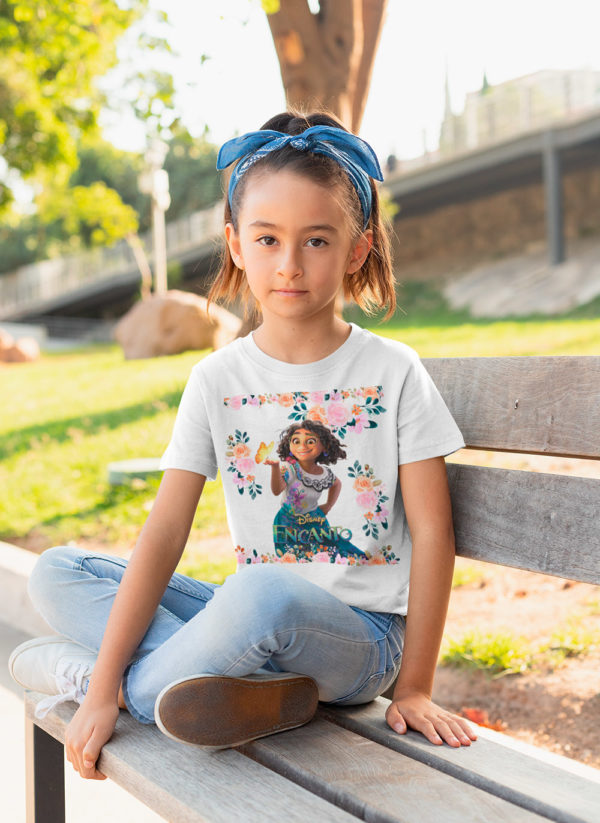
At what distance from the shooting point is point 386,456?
178cm

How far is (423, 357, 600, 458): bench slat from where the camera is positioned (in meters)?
1.63

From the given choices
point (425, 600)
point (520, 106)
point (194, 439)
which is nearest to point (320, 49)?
point (194, 439)

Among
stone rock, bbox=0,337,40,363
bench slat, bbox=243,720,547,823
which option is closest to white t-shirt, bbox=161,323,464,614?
bench slat, bbox=243,720,547,823

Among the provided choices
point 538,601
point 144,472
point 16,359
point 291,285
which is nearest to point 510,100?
point 16,359

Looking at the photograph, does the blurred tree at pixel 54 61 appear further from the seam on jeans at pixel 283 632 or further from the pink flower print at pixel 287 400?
the seam on jeans at pixel 283 632

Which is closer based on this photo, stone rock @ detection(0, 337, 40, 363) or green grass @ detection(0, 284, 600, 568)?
green grass @ detection(0, 284, 600, 568)

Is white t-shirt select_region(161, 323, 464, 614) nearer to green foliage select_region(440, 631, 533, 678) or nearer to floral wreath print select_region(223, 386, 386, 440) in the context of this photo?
floral wreath print select_region(223, 386, 386, 440)

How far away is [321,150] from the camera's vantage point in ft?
5.71

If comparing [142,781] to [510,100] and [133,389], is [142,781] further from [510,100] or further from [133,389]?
[510,100]

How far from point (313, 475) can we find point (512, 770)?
26.6 inches

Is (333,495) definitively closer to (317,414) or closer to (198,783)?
(317,414)

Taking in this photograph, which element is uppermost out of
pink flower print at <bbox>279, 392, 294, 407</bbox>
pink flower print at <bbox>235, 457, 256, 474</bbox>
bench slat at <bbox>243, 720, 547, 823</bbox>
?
pink flower print at <bbox>279, 392, 294, 407</bbox>

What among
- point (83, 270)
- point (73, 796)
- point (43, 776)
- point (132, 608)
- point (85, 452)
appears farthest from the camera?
point (83, 270)

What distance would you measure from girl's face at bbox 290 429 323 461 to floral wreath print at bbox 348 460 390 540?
0.10 metres
